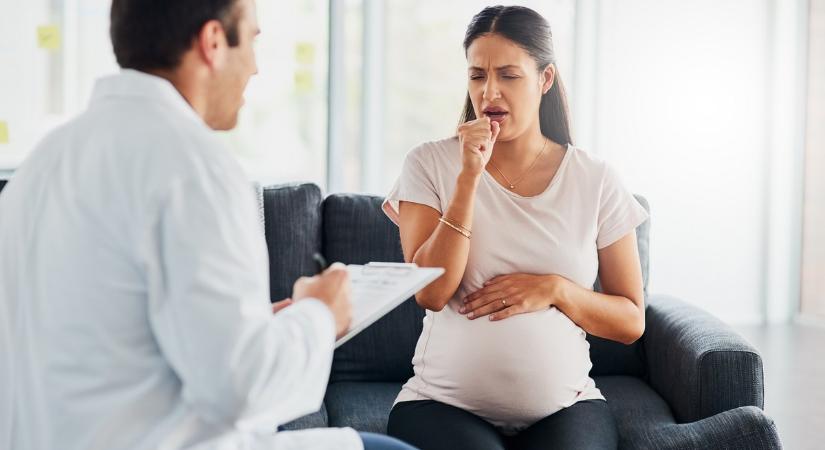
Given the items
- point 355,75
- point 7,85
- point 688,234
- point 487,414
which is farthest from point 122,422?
point 688,234

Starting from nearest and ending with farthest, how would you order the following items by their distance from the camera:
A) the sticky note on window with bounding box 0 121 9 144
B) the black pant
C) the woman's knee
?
1. the woman's knee
2. the black pant
3. the sticky note on window with bounding box 0 121 9 144

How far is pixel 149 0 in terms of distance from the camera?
98 centimetres

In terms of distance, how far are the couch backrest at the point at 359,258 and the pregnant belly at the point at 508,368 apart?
26.8 inches

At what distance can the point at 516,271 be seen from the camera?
1.78 m

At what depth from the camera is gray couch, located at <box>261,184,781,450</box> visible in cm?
203

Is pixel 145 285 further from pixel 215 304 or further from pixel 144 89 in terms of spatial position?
pixel 144 89

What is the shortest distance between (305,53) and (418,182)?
2.70m

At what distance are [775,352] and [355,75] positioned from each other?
8.20 ft

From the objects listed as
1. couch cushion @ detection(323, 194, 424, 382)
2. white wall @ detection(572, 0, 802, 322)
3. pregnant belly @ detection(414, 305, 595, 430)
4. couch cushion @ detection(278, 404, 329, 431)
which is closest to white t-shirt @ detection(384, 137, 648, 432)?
pregnant belly @ detection(414, 305, 595, 430)

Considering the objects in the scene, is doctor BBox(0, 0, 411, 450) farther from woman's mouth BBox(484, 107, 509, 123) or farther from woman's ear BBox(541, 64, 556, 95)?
woman's ear BBox(541, 64, 556, 95)

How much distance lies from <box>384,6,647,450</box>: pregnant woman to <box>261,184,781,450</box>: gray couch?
0.95 ft

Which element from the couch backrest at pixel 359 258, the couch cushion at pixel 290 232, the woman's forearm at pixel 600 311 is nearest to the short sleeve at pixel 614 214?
the woman's forearm at pixel 600 311

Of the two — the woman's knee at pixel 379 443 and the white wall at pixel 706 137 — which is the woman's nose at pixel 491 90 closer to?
the woman's knee at pixel 379 443

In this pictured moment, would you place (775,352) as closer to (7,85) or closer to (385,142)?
(385,142)
